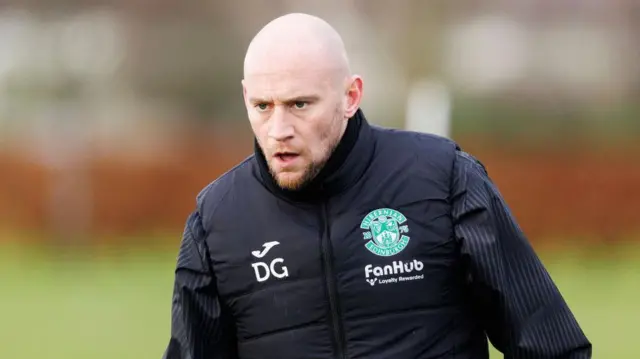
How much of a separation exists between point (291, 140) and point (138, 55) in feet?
55.9

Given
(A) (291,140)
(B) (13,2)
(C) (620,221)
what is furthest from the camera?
(B) (13,2)

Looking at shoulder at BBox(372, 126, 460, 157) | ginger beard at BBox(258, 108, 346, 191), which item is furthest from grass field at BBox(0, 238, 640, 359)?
ginger beard at BBox(258, 108, 346, 191)

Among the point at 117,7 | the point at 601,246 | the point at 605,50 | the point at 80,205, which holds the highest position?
the point at 117,7

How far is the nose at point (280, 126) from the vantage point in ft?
11.9

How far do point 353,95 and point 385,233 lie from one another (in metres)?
0.40

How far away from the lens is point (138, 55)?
66.9 feet

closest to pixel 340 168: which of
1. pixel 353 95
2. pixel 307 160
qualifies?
pixel 307 160

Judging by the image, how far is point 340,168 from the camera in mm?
3756

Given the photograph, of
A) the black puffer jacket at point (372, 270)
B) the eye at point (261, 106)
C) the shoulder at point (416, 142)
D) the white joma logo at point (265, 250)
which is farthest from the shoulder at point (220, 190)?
the shoulder at point (416, 142)

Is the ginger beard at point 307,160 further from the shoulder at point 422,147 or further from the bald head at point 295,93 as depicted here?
the shoulder at point 422,147

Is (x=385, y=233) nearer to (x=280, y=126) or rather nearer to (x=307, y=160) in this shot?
(x=307, y=160)

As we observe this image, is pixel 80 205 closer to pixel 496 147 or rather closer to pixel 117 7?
pixel 117 7

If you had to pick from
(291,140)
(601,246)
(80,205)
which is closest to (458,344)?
(291,140)

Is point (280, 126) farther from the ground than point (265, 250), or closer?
farther from the ground
